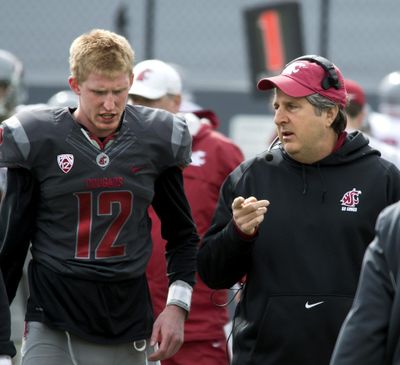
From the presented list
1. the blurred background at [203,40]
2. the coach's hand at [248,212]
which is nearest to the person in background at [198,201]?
the coach's hand at [248,212]

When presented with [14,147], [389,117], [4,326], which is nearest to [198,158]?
[14,147]

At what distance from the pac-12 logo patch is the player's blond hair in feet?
0.92

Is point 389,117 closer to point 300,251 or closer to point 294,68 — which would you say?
point 294,68

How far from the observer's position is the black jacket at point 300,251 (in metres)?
4.46

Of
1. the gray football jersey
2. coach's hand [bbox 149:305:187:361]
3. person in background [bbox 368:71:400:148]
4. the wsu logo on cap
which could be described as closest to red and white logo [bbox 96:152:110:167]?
the gray football jersey

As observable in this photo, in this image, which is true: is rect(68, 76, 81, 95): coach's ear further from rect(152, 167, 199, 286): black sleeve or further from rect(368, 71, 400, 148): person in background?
rect(368, 71, 400, 148): person in background

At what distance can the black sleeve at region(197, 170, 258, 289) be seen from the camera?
14.7ft

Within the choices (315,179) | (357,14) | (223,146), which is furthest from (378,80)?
(315,179)

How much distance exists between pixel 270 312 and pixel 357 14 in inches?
490

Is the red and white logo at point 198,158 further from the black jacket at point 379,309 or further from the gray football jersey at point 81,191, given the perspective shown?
the black jacket at point 379,309

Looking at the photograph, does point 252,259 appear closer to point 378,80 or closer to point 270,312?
point 270,312

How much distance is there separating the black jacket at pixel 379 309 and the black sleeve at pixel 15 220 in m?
1.57

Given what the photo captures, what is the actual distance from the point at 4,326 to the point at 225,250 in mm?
884

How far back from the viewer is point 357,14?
54.1 feet
